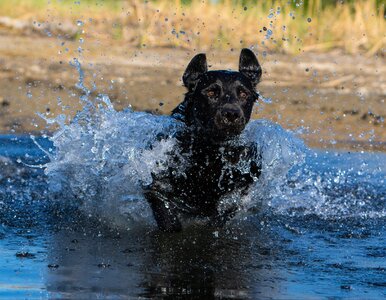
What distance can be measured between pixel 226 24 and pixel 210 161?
1168 cm

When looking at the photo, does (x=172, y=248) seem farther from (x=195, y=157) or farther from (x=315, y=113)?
(x=315, y=113)

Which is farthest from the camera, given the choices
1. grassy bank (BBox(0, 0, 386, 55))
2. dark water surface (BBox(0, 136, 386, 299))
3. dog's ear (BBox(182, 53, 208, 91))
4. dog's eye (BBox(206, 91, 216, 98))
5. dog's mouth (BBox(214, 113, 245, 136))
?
grassy bank (BBox(0, 0, 386, 55))

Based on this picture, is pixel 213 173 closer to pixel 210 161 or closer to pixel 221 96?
pixel 210 161

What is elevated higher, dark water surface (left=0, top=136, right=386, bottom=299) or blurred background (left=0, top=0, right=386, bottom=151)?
blurred background (left=0, top=0, right=386, bottom=151)

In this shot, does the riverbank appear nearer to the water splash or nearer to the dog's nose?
the water splash

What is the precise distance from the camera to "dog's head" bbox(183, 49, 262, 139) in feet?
24.7

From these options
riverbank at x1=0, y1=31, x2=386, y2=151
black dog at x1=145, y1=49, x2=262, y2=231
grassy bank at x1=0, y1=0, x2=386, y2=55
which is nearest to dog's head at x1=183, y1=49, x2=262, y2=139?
black dog at x1=145, y1=49, x2=262, y2=231

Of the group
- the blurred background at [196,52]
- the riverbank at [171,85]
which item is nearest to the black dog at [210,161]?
the riverbank at [171,85]

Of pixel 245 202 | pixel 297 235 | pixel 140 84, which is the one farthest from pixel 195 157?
pixel 140 84

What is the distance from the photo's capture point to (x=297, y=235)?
7.27 m

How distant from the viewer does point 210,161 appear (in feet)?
25.2

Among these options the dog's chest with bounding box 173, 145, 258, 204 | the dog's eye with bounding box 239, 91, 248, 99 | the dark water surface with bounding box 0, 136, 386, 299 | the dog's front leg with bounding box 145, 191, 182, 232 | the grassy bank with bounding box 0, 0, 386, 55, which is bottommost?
the dark water surface with bounding box 0, 136, 386, 299

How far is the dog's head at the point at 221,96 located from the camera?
752cm

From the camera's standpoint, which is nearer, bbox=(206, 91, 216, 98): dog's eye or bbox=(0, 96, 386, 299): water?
bbox=(0, 96, 386, 299): water
